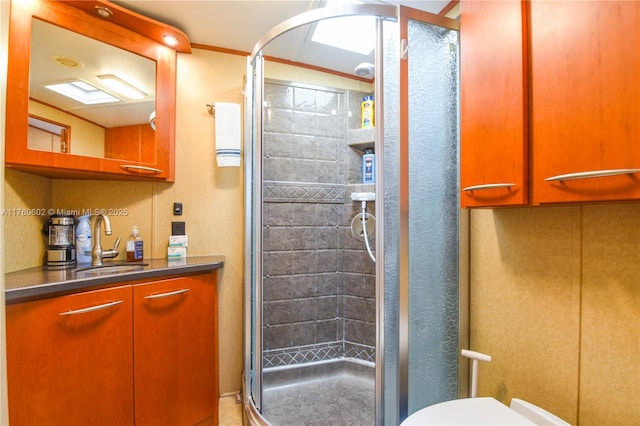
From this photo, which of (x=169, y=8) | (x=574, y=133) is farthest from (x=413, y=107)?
(x=169, y=8)

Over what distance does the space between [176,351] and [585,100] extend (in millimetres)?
1793

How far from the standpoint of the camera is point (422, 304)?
1.19 meters

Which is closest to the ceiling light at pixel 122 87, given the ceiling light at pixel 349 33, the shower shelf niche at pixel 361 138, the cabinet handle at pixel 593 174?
the ceiling light at pixel 349 33

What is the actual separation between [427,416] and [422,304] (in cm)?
39

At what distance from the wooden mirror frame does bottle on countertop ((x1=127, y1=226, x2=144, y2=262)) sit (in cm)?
34

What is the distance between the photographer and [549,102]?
0.82m

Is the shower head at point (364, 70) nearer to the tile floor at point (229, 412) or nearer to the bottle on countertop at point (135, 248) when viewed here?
the bottle on countertop at point (135, 248)

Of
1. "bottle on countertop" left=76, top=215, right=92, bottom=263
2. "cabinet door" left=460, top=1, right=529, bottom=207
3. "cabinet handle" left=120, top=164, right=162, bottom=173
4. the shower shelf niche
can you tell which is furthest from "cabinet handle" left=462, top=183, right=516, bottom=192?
"bottle on countertop" left=76, top=215, right=92, bottom=263

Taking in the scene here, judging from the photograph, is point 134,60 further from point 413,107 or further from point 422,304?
point 422,304

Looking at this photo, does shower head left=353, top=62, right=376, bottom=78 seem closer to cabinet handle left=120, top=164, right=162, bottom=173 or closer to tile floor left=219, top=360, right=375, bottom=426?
cabinet handle left=120, top=164, right=162, bottom=173

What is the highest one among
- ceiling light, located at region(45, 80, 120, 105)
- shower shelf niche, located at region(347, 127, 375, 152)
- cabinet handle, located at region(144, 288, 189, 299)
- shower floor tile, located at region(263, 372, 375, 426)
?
ceiling light, located at region(45, 80, 120, 105)

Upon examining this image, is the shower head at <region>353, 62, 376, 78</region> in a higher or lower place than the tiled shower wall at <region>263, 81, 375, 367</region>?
higher

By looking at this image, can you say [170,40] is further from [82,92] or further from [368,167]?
[368,167]

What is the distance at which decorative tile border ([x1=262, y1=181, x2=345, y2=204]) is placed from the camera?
198 cm
